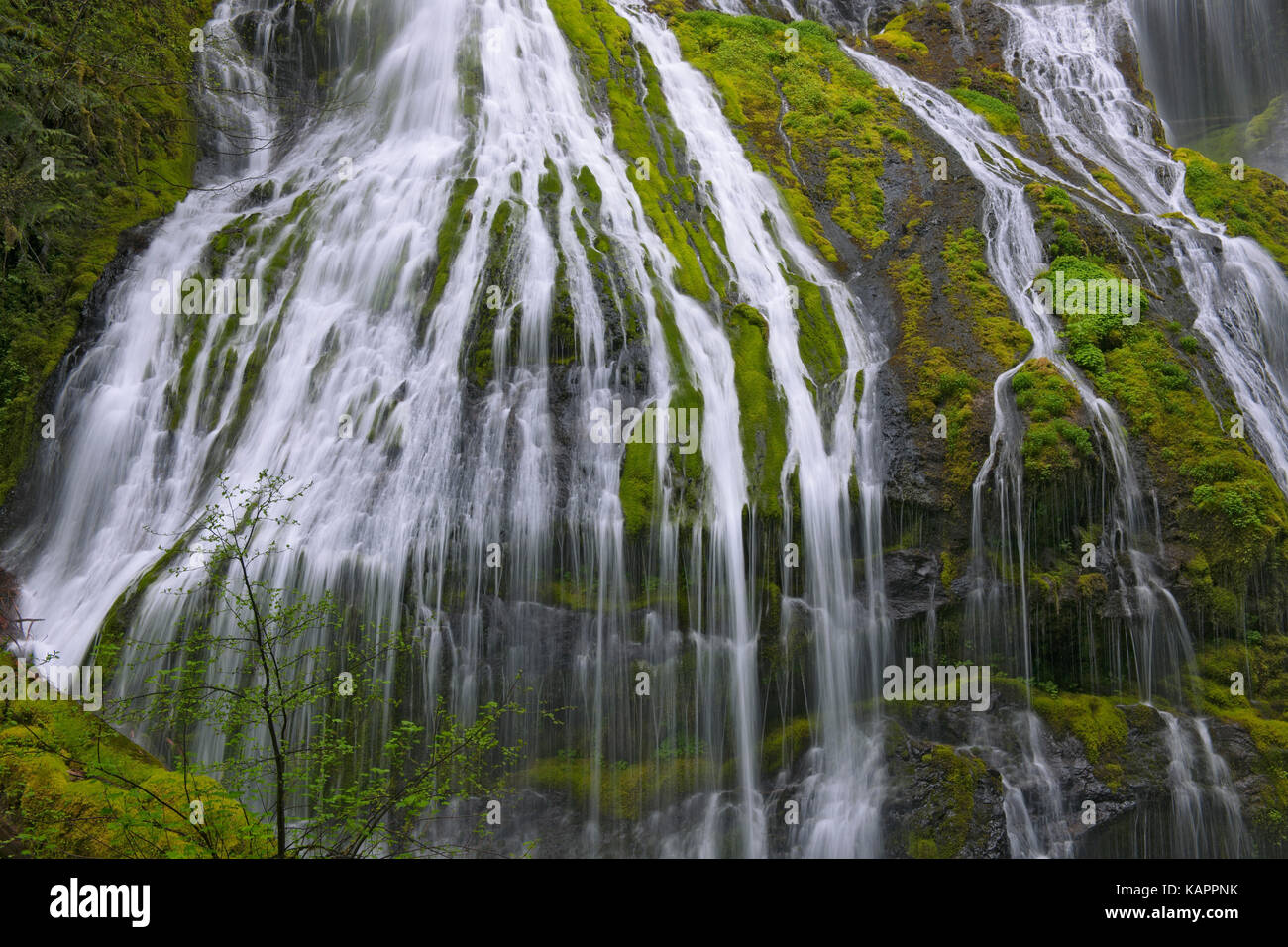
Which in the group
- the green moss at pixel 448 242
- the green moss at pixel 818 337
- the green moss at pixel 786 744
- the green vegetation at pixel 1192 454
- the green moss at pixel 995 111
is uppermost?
the green moss at pixel 995 111

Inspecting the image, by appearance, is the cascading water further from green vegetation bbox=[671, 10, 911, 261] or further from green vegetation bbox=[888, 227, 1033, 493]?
green vegetation bbox=[671, 10, 911, 261]

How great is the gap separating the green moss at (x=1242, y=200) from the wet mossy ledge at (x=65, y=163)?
68.9 ft

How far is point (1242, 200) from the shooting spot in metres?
18.3

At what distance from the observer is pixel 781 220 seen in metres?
16.5

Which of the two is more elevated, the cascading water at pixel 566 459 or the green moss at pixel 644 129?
the green moss at pixel 644 129

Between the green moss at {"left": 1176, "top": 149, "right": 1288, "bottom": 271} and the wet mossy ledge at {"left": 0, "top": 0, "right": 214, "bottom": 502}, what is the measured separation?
2099 cm

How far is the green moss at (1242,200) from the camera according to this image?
56.6 ft

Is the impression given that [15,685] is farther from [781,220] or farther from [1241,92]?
[1241,92]

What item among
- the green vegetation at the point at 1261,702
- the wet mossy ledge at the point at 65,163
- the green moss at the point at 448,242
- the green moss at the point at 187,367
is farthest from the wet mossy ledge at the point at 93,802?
the green vegetation at the point at 1261,702

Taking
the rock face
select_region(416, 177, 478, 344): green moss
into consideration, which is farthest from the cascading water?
the rock face

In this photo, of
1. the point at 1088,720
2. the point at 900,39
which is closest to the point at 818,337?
the point at 1088,720

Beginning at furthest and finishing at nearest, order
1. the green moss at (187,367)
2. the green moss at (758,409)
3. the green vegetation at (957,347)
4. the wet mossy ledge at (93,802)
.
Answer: the green moss at (187,367) → the green vegetation at (957,347) → the green moss at (758,409) → the wet mossy ledge at (93,802)

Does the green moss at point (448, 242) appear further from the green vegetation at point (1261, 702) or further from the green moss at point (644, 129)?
the green vegetation at point (1261, 702)
